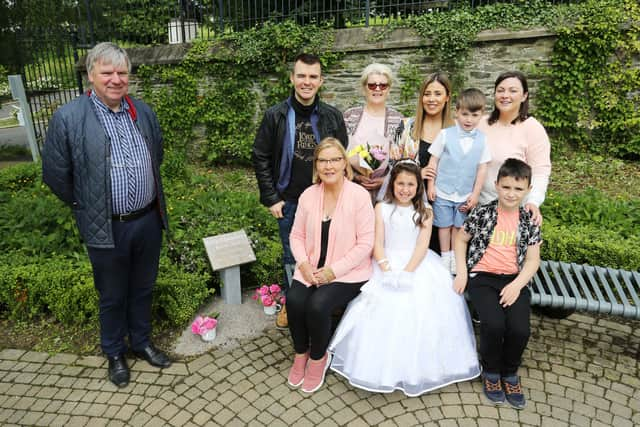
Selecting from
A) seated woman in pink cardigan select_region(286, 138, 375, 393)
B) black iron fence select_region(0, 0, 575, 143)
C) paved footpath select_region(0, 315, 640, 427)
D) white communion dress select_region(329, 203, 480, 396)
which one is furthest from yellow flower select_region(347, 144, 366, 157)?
black iron fence select_region(0, 0, 575, 143)

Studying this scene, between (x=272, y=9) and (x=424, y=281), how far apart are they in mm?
6768

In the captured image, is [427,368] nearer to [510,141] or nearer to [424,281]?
[424,281]

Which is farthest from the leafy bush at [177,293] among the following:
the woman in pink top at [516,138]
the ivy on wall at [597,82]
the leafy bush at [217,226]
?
the ivy on wall at [597,82]

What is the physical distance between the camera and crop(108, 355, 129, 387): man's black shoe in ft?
11.1

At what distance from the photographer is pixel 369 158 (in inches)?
140

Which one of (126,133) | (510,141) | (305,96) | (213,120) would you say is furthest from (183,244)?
(213,120)

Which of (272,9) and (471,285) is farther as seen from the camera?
(272,9)

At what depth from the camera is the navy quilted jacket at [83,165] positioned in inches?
114

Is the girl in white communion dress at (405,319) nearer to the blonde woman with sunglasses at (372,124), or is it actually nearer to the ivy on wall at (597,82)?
the blonde woman with sunglasses at (372,124)

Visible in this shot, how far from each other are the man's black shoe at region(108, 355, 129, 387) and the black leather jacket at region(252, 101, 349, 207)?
5.21 feet

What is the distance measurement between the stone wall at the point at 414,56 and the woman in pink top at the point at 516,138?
4474mm

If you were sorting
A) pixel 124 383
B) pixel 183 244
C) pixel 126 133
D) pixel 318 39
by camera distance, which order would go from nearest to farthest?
1. pixel 126 133
2. pixel 124 383
3. pixel 183 244
4. pixel 318 39

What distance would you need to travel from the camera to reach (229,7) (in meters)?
8.41

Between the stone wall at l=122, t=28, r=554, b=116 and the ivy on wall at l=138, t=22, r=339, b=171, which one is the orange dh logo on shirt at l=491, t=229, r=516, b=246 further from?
the ivy on wall at l=138, t=22, r=339, b=171
